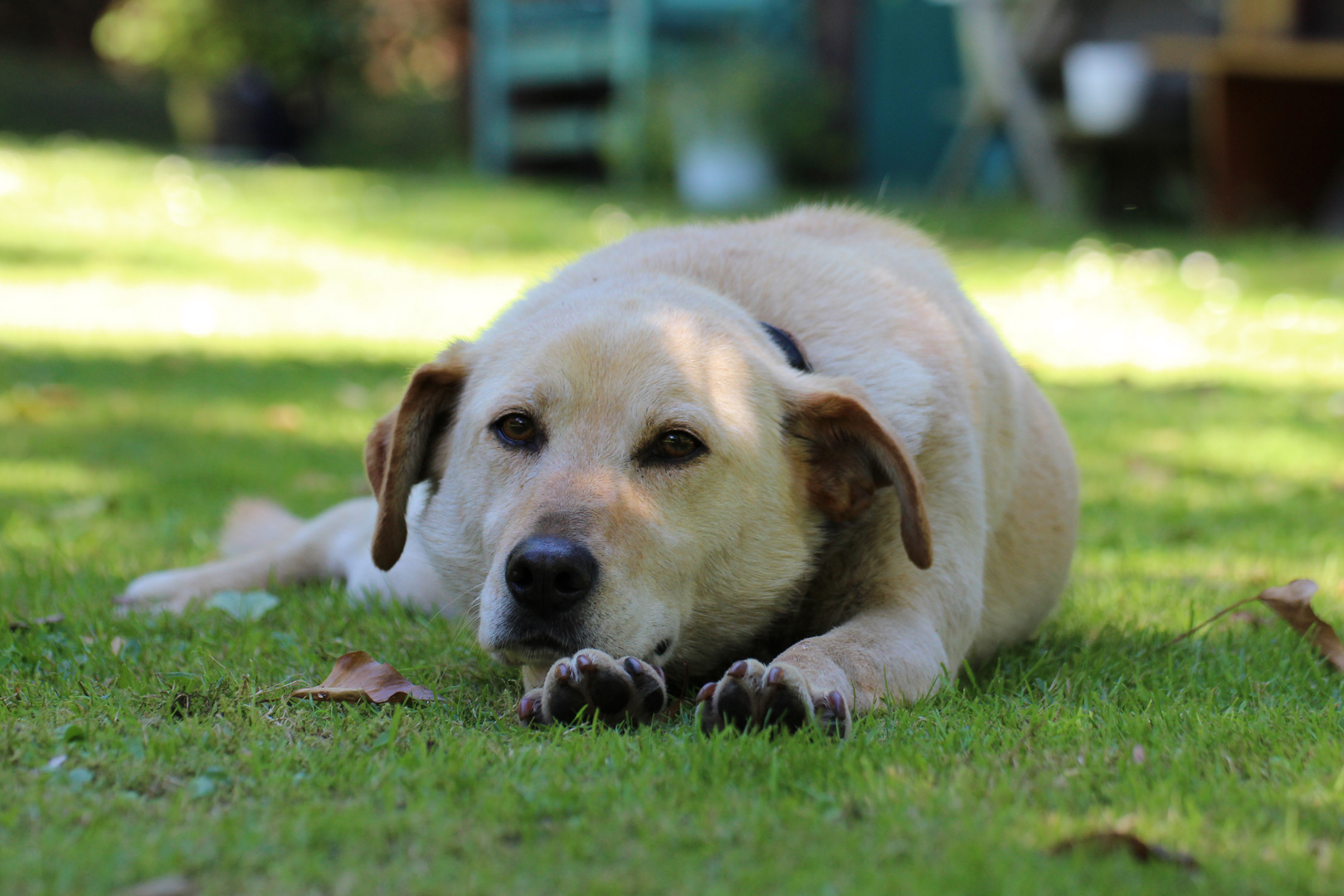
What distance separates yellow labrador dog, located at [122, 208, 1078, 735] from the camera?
2627 millimetres

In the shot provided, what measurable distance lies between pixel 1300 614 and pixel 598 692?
1865mm

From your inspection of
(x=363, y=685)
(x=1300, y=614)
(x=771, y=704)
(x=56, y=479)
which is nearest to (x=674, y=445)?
(x=771, y=704)

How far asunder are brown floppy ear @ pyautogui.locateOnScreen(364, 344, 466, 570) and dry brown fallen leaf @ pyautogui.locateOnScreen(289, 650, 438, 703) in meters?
0.33

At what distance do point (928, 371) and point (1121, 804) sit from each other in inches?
51.3

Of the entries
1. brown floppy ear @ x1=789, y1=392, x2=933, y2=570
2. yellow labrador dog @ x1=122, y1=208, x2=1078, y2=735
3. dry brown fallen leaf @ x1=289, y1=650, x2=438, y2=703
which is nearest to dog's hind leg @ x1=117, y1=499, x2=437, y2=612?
yellow labrador dog @ x1=122, y1=208, x2=1078, y2=735

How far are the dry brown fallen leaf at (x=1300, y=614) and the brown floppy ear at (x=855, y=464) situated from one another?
94cm

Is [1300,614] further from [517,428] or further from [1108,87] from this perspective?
[1108,87]

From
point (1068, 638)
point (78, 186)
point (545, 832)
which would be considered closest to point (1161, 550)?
point (1068, 638)

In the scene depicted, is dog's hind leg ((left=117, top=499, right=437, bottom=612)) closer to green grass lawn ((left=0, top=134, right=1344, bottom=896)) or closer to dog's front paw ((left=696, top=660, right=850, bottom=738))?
green grass lawn ((left=0, top=134, right=1344, bottom=896))

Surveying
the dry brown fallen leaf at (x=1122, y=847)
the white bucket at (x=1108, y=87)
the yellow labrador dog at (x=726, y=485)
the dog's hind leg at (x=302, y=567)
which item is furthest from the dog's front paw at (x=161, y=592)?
the white bucket at (x=1108, y=87)

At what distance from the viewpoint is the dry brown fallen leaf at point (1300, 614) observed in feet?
10.7

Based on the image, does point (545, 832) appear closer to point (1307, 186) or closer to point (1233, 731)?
point (1233, 731)

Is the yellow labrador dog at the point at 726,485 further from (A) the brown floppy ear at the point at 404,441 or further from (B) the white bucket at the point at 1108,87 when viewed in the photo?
(B) the white bucket at the point at 1108,87

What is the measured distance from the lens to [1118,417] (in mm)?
6879
